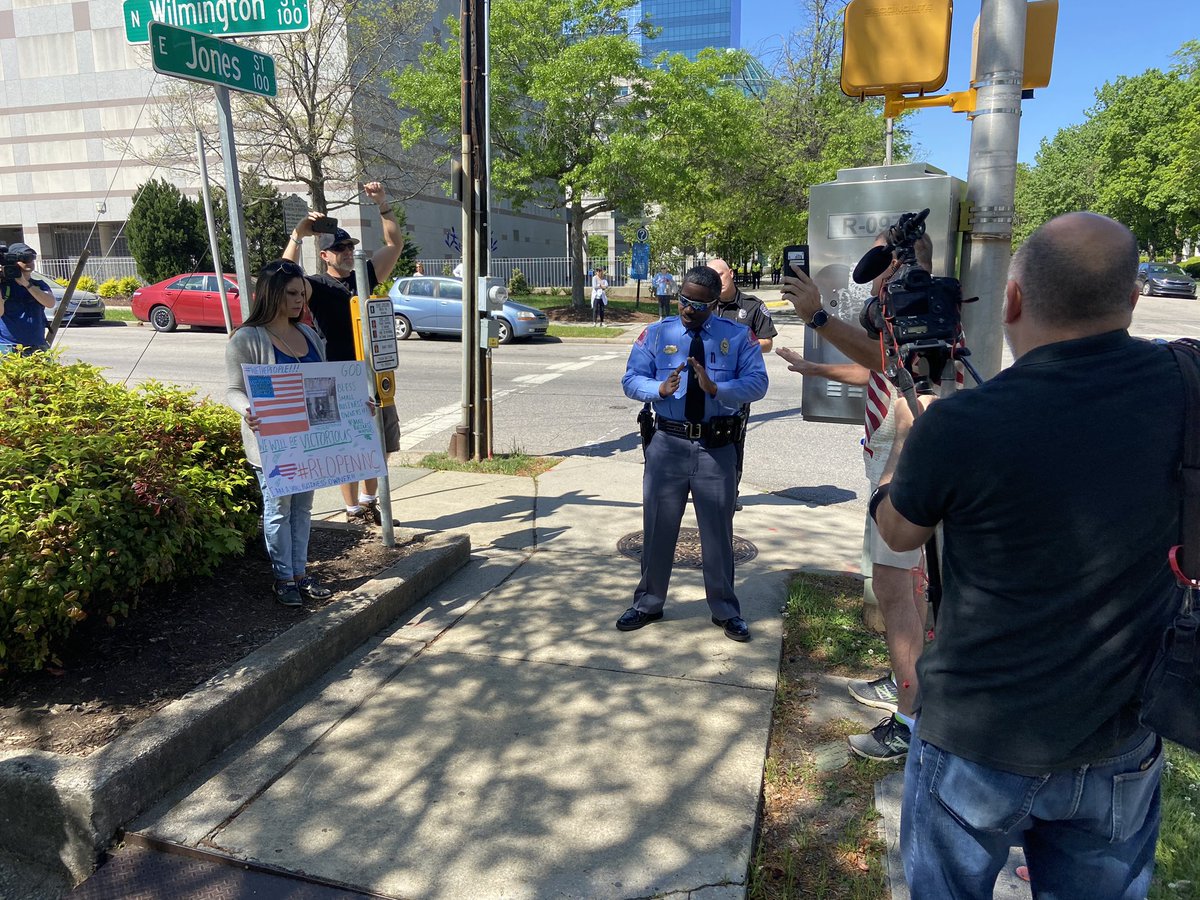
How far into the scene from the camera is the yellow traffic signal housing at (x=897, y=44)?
3.66 metres

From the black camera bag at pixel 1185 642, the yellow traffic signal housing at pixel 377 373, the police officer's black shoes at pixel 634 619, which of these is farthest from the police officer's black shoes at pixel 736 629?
the black camera bag at pixel 1185 642

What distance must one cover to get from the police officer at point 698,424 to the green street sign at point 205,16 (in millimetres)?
2546

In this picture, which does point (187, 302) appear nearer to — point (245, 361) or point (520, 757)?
point (245, 361)

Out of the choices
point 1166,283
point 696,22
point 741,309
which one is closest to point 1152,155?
point 1166,283

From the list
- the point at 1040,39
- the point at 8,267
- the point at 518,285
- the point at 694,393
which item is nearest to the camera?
the point at 1040,39

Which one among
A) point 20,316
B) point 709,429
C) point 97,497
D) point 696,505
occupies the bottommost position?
point 696,505

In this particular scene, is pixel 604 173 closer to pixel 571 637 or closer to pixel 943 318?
pixel 571 637

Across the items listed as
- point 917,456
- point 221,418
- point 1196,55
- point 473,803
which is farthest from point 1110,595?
point 1196,55

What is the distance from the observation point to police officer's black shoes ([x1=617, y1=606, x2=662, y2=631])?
4.28 metres

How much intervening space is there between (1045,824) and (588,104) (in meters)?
23.5

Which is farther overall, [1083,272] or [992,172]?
[992,172]

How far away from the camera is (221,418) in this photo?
4543mm

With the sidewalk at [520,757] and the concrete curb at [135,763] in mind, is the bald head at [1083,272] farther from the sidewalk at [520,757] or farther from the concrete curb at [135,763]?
the concrete curb at [135,763]

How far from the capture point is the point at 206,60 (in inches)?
165
